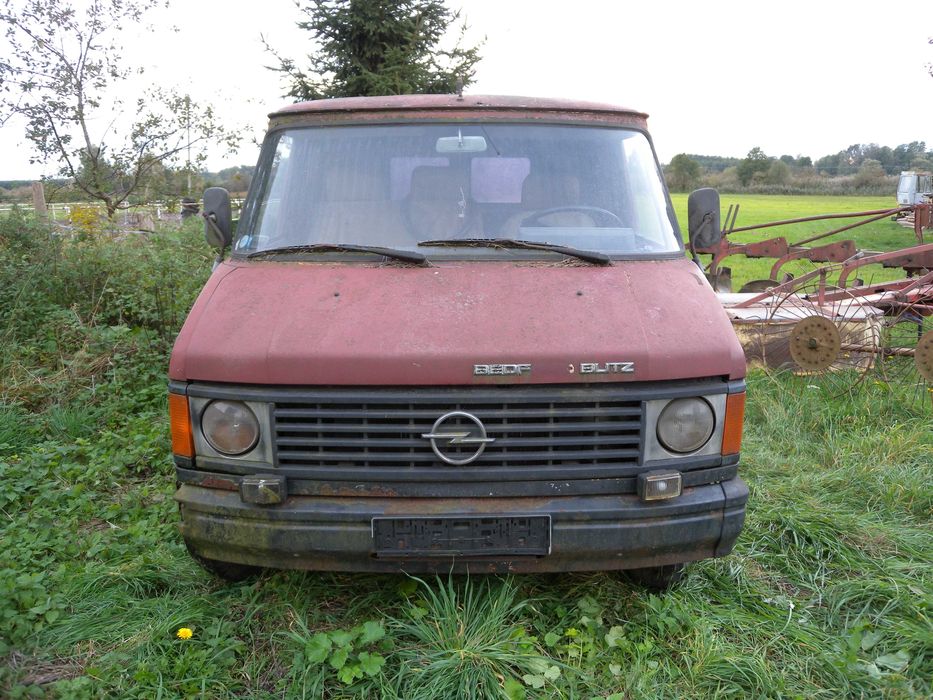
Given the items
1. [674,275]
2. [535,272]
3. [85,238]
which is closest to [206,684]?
[535,272]

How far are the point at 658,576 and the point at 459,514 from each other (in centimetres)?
114

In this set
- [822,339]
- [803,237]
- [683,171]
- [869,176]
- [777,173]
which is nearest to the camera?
[822,339]

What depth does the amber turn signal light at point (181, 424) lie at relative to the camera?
2953mm

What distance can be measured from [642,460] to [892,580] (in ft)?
5.31

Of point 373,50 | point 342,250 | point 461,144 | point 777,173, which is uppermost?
point 373,50

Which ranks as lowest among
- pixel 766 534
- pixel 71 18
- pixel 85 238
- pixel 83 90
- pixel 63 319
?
pixel 766 534

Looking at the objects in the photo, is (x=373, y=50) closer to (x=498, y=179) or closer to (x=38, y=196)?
(x=38, y=196)

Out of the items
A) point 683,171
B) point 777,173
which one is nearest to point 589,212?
point 683,171

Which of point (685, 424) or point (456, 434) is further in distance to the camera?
point (685, 424)

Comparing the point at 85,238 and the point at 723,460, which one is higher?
the point at 85,238

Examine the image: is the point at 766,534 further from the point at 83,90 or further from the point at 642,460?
the point at 83,90

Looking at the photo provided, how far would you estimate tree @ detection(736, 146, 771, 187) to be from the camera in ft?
193

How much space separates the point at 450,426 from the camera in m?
2.82

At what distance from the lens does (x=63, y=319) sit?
6.71 m
